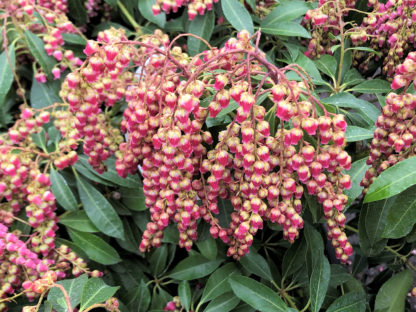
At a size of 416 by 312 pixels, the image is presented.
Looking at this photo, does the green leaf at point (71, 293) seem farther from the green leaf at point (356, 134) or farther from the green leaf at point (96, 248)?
the green leaf at point (356, 134)

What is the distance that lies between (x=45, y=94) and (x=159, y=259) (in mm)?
726

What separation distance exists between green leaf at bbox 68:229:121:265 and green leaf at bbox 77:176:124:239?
51mm

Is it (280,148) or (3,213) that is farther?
(3,213)

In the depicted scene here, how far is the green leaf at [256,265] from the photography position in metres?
1.33

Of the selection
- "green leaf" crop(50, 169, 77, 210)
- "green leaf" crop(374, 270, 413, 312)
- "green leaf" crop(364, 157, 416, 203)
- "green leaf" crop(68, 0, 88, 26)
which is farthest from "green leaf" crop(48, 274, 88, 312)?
"green leaf" crop(68, 0, 88, 26)

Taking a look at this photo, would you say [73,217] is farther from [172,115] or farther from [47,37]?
[172,115]

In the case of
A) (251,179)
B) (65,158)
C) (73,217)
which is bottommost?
(73,217)

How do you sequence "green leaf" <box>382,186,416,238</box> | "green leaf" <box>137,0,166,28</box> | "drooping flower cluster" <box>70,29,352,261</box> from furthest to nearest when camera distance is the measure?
"green leaf" <box>137,0,166,28</box>, "green leaf" <box>382,186,416,238</box>, "drooping flower cluster" <box>70,29,352,261</box>

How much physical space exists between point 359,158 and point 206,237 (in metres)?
0.48

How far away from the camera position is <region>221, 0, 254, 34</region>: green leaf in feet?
4.37

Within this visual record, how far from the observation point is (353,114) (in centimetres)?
124

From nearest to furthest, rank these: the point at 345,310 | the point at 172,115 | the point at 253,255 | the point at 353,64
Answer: the point at 172,115
the point at 345,310
the point at 253,255
the point at 353,64

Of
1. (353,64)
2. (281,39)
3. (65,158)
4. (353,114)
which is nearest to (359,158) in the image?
(353,114)

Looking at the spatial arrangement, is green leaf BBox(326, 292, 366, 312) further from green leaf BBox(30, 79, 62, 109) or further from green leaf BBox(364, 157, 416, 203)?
green leaf BBox(30, 79, 62, 109)
